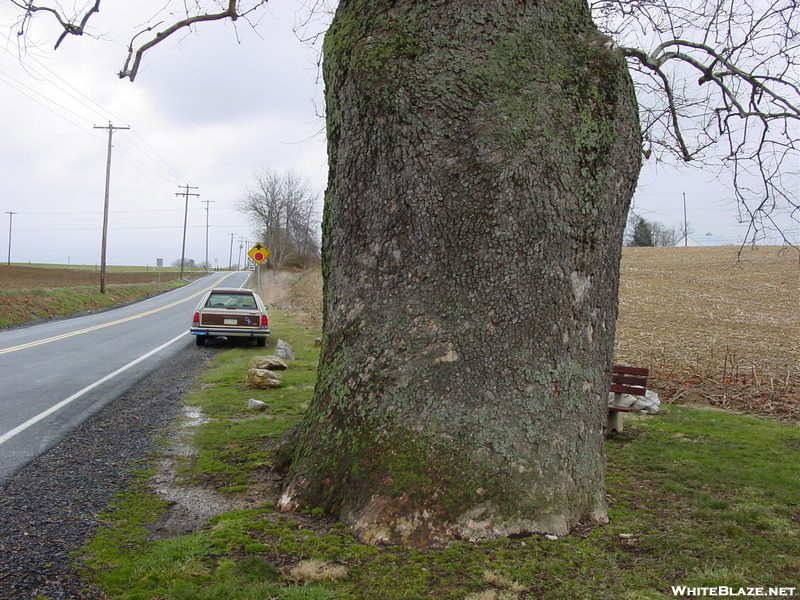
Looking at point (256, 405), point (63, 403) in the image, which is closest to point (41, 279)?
point (63, 403)

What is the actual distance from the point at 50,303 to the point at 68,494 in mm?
26563

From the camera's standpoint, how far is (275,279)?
201ft

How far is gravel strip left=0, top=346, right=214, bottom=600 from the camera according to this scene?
3.11 m

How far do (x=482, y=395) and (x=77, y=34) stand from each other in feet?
17.5

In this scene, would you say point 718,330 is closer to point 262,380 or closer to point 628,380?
point 628,380

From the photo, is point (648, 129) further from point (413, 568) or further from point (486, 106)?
point (413, 568)

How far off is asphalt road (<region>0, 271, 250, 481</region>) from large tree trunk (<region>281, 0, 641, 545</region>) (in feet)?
10.9

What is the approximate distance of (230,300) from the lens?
1623 centimetres

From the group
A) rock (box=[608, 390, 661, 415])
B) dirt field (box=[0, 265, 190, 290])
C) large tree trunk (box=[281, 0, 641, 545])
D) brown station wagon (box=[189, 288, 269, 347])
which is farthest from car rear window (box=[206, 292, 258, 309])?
dirt field (box=[0, 265, 190, 290])

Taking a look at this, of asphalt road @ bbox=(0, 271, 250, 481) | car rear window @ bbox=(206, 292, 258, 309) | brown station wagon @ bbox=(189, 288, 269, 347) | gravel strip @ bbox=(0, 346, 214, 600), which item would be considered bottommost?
asphalt road @ bbox=(0, 271, 250, 481)

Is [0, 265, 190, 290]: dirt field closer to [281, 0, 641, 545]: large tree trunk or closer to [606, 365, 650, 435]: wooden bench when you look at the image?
[606, 365, 650, 435]: wooden bench

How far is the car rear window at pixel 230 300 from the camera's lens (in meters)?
15.9

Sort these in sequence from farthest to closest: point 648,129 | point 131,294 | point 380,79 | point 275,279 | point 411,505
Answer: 1. point 275,279
2. point 131,294
3. point 648,129
4. point 380,79
5. point 411,505

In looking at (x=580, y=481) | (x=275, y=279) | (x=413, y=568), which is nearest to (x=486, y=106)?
(x=580, y=481)
